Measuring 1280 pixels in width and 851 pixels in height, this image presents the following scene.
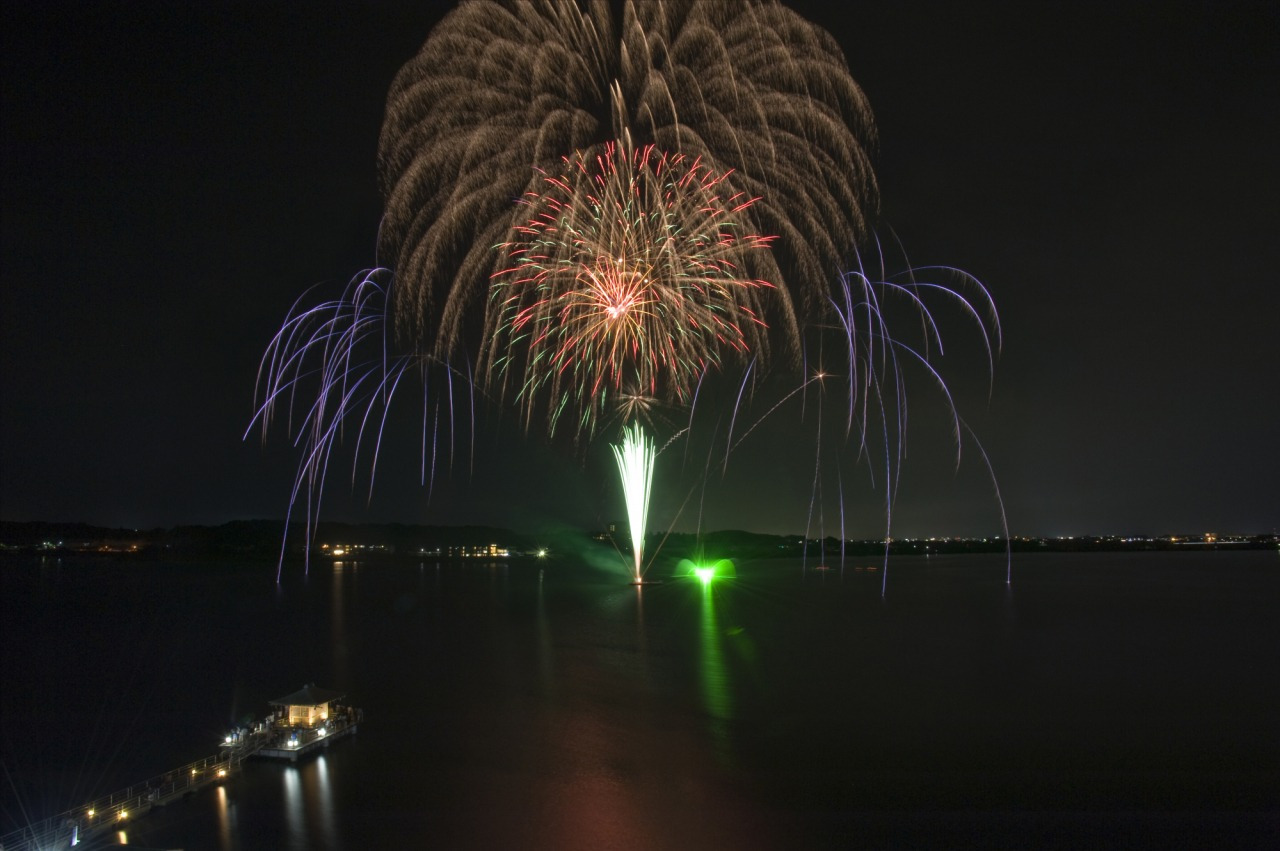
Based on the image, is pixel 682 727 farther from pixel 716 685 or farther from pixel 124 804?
pixel 124 804

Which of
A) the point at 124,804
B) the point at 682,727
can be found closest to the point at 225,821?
the point at 124,804

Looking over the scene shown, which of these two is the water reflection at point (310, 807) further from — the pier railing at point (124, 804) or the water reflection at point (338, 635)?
the water reflection at point (338, 635)

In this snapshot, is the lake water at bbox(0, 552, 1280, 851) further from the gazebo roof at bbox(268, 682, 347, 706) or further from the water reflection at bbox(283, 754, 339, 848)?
the gazebo roof at bbox(268, 682, 347, 706)

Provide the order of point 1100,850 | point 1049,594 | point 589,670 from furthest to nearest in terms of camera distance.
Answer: point 1049,594
point 589,670
point 1100,850

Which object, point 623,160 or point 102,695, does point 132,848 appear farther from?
point 102,695

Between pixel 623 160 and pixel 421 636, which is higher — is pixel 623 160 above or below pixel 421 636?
above

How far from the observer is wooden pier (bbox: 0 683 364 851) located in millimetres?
13156

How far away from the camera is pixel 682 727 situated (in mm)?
21797

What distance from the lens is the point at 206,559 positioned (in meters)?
137

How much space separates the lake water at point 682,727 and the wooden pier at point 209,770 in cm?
35

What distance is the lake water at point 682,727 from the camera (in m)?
14.9

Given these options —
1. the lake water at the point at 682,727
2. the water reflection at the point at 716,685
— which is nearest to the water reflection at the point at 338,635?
the lake water at the point at 682,727

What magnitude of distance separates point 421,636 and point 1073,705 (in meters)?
28.0

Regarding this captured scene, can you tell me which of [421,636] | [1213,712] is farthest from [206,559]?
[1213,712]
